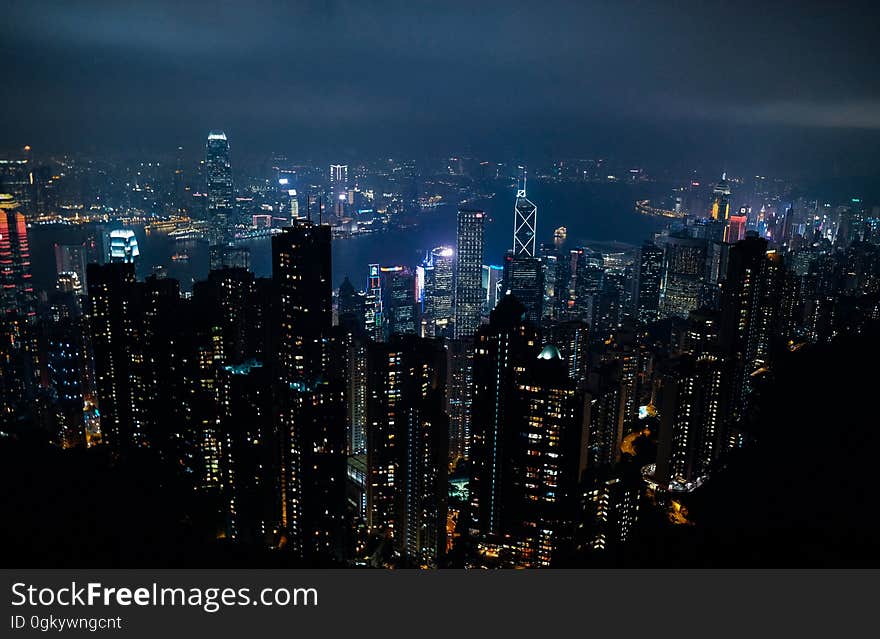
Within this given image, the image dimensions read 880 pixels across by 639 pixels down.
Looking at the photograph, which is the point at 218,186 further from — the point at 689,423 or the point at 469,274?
the point at 689,423

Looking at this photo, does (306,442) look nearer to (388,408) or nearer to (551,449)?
(388,408)

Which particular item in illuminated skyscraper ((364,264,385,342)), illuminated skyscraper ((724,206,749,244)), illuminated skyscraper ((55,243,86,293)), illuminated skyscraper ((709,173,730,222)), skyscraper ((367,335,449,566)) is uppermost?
illuminated skyscraper ((709,173,730,222))

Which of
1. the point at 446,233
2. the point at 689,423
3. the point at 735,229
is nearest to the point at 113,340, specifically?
the point at 446,233

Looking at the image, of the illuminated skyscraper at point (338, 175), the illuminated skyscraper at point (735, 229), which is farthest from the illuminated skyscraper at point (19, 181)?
the illuminated skyscraper at point (735, 229)

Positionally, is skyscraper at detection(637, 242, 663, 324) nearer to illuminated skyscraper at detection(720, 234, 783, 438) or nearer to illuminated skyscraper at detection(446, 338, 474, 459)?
illuminated skyscraper at detection(720, 234, 783, 438)

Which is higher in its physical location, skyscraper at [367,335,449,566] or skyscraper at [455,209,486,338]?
skyscraper at [455,209,486,338]

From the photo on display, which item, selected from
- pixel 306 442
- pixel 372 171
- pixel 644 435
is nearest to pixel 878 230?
pixel 644 435

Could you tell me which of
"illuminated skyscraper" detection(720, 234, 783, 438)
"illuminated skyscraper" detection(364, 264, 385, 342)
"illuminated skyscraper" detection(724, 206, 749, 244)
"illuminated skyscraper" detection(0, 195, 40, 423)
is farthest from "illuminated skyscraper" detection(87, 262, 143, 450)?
"illuminated skyscraper" detection(724, 206, 749, 244)
